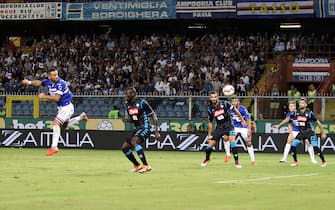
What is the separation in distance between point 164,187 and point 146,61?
2880 centimetres

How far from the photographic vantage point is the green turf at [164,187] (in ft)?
45.1

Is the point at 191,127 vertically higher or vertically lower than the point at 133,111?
lower

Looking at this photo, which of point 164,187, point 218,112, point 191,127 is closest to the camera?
point 164,187

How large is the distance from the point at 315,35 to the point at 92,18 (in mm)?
Result: 11526

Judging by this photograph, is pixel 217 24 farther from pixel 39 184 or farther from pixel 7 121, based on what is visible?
pixel 39 184

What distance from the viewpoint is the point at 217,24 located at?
4928 cm

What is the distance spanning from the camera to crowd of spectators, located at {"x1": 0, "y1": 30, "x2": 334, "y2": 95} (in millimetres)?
41625

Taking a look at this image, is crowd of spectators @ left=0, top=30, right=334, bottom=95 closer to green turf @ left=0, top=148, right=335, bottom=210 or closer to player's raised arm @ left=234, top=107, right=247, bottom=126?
player's raised arm @ left=234, top=107, right=247, bottom=126

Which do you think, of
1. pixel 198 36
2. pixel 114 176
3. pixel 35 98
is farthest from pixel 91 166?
pixel 198 36

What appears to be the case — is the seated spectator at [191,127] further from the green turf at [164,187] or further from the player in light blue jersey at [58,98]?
the player in light blue jersey at [58,98]

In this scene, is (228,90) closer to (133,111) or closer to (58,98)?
(58,98)

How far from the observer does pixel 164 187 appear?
1677 cm

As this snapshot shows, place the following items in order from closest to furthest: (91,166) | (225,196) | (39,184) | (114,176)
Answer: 1. (225,196)
2. (39,184)
3. (114,176)
4. (91,166)

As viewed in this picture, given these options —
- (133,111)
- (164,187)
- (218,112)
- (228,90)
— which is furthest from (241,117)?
(228,90)
